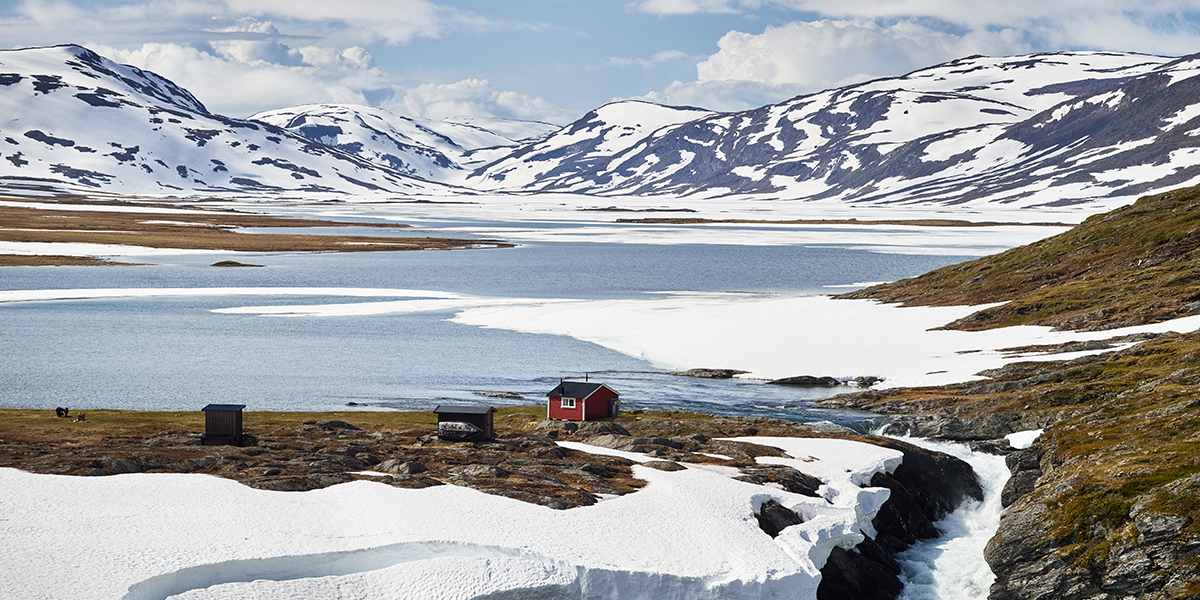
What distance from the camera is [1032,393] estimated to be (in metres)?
78.1

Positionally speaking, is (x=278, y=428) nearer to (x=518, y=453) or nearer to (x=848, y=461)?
(x=518, y=453)

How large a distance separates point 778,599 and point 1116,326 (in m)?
64.9

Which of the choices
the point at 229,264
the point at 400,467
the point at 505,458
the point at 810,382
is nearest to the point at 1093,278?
the point at 810,382

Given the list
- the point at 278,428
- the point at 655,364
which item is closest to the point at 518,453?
the point at 278,428

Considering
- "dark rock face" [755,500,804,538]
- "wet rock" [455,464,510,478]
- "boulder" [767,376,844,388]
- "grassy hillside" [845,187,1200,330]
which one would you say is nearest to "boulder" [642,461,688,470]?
"dark rock face" [755,500,804,538]

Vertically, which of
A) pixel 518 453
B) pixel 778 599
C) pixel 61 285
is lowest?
pixel 778 599

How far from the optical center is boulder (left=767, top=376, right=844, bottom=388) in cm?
9325

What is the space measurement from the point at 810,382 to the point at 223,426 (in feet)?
151

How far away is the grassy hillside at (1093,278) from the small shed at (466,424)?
57.6m

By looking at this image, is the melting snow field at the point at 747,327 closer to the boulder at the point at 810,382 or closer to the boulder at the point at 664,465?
the boulder at the point at 810,382

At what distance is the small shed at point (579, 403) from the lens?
2879 inches

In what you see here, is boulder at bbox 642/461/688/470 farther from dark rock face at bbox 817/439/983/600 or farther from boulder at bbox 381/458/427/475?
boulder at bbox 381/458/427/475

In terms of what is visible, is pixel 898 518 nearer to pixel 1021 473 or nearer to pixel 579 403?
pixel 1021 473

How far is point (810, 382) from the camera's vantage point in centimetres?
9369
